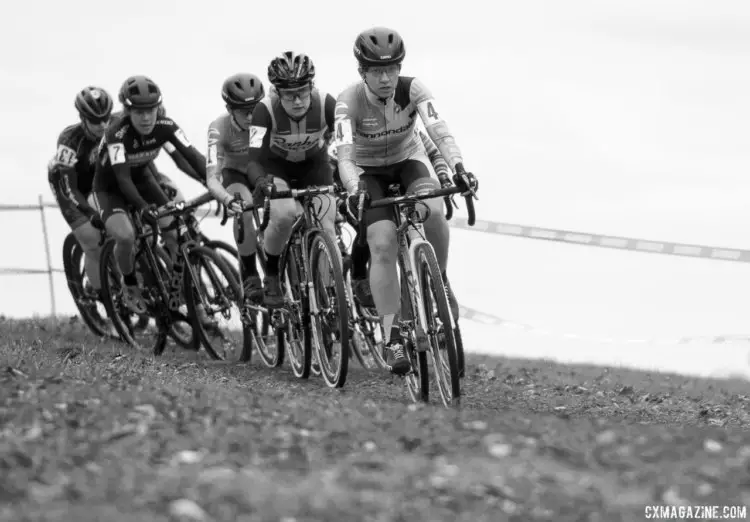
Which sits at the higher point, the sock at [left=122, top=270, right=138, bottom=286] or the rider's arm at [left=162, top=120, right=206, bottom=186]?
the rider's arm at [left=162, top=120, right=206, bottom=186]

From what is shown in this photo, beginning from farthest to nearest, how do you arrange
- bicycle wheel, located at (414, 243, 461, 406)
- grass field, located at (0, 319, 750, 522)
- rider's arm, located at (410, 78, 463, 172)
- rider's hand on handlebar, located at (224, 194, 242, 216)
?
1. rider's hand on handlebar, located at (224, 194, 242, 216)
2. rider's arm, located at (410, 78, 463, 172)
3. bicycle wheel, located at (414, 243, 461, 406)
4. grass field, located at (0, 319, 750, 522)

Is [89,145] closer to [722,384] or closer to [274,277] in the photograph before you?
[274,277]

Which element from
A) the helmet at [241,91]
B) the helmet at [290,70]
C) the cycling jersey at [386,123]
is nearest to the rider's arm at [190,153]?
the helmet at [241,91]

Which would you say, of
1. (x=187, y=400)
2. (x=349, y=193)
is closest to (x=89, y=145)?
(x=349, y=193)

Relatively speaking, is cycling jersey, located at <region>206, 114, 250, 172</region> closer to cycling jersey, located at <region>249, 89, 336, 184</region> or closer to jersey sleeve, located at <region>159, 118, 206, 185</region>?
jersey sleeve, located at <region>159, 118, 206, 185</region>

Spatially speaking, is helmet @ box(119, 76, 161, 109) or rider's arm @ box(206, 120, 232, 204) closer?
rider's arm @ box(206, 120, 232, 204)

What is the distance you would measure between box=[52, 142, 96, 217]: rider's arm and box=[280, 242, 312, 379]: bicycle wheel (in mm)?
4146

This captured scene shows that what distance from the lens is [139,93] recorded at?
12.7 metres

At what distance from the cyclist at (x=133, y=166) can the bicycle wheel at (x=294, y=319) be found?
85.7 inches

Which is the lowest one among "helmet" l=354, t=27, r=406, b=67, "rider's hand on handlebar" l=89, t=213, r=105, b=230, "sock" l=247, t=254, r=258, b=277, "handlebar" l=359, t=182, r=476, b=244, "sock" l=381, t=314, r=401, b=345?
"sock" l=381, t=314, r=401, b=345

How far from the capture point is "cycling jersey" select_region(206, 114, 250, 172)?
40.7ft

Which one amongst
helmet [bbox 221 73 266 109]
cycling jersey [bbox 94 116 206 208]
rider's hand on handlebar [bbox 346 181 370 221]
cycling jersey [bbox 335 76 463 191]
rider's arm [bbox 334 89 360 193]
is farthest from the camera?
cycling jersey [bbox 94 116 206 208]

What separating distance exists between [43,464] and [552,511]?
2.25 m

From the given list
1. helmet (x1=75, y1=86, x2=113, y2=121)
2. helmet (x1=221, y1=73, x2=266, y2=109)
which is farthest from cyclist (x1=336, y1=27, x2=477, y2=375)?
helmet (x1=75, y1=86, x2=113, y2=121)
